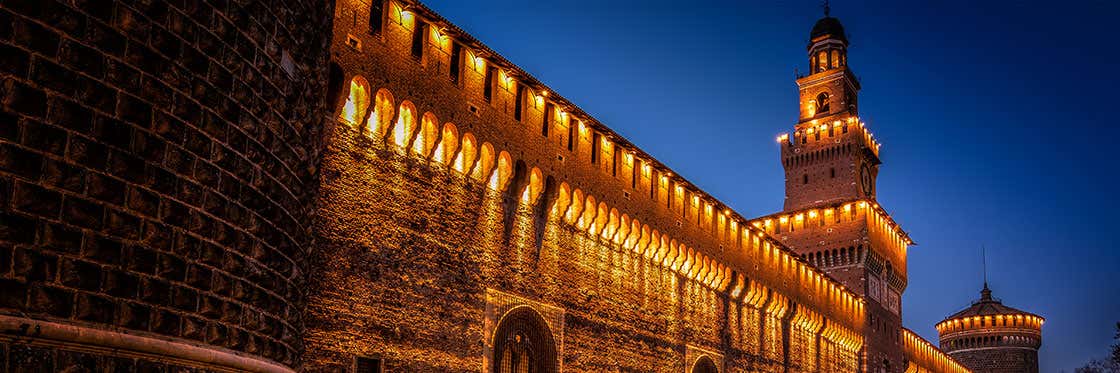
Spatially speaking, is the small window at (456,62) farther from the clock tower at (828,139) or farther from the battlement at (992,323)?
the battlement at (992,323)

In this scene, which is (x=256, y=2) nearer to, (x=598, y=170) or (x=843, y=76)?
(x=598, y=170)

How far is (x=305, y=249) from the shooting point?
6.93 m

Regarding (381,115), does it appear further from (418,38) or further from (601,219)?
(601,219)

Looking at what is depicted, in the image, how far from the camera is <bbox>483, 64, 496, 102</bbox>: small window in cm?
1523

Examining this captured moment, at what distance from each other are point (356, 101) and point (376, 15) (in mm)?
1377

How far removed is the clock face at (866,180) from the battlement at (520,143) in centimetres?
1540

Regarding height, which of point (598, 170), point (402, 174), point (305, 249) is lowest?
point (305, 249)

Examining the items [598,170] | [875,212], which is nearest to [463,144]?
[598,170]

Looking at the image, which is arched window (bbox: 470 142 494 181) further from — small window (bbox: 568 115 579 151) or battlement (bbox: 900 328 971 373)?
battlement (bbox: 900 328 971 373)

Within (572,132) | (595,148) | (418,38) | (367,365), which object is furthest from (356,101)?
(595,148)

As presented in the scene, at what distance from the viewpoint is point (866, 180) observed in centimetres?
3844

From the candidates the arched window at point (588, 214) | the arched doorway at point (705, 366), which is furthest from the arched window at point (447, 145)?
the arched doorway at point (705, 366)

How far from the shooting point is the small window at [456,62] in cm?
1459

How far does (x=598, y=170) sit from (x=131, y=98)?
1366cm
